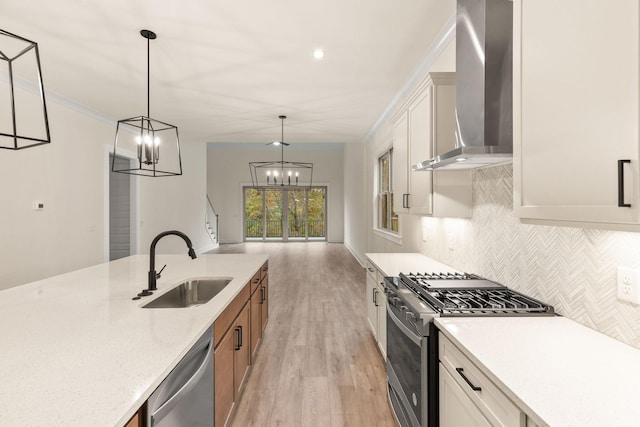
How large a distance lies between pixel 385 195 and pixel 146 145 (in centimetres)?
412

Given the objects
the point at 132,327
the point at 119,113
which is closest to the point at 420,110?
the point at 132,327

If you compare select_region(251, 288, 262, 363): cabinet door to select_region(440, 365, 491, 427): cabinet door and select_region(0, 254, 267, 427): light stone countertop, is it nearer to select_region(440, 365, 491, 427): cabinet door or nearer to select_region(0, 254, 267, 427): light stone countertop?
select_region(0, 254, 267, 427): light stone countertop

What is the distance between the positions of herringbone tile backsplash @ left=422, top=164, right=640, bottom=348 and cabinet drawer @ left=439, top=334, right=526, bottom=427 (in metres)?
0.61

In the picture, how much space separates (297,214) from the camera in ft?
39.6

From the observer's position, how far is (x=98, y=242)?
5.18 meters

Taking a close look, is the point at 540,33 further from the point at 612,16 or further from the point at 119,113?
the point at 119,113

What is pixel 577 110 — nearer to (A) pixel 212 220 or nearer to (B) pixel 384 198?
(B) pixel 384 198

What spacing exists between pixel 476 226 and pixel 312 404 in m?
1.71

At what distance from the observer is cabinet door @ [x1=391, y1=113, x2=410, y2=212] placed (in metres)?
2.74

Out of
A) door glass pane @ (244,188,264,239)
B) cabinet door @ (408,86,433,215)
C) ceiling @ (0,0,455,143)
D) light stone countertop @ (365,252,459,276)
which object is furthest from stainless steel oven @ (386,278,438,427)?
door glass pane @ (244,188,264,239)

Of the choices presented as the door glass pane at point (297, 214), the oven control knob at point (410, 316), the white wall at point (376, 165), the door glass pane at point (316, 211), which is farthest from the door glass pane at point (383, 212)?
the door glass pane at point (297, 214)

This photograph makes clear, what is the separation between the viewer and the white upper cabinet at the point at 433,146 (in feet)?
7.08

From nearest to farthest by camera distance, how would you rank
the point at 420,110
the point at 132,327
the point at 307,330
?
the point at 132,327 → the point at 420,110 → the point at 307,330

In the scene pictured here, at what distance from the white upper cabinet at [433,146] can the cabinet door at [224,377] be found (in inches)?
61.8
